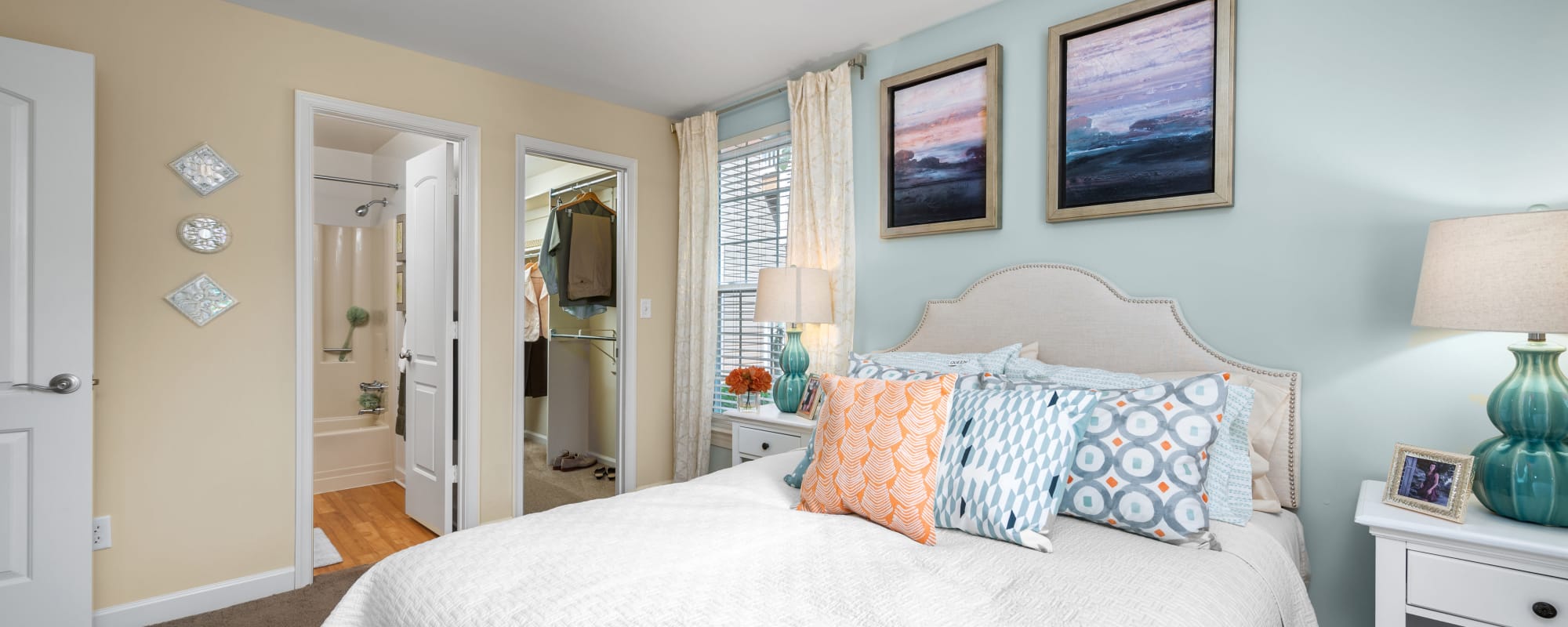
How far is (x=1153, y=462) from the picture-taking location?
1.50 metres

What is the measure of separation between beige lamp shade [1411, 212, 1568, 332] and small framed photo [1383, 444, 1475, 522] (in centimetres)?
31

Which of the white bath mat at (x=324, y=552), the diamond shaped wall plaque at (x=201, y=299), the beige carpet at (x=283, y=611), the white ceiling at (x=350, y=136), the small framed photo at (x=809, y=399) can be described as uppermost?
the white ceiling at (x=350, y=136)

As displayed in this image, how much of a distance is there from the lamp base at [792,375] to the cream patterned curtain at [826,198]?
0.47 feet

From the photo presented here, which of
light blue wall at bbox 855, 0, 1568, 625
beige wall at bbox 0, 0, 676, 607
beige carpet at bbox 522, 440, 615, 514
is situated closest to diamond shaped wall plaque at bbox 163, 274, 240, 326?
beige wall at bbox 0, 0, 676, 607

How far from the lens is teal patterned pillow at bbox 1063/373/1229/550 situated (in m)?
1.46

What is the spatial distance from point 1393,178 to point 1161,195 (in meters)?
0.56

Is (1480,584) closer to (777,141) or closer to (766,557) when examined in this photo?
(766,557)

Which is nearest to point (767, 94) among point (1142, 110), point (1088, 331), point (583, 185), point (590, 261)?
point (590, 261)

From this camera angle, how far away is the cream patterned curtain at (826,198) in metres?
3.04

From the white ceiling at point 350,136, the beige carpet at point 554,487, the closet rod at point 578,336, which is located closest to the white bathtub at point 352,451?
the beige carpet at point 554,487

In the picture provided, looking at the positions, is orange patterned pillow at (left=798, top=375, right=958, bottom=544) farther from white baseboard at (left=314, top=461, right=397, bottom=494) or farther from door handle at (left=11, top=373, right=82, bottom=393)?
white baseboard at (left=314, top=461, right=397, bottom=494)

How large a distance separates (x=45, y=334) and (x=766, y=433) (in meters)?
2.44

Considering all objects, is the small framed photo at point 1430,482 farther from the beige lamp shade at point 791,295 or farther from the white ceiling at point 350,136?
the white ceiling at point 350,136

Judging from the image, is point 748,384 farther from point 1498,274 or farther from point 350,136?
point 350,136
